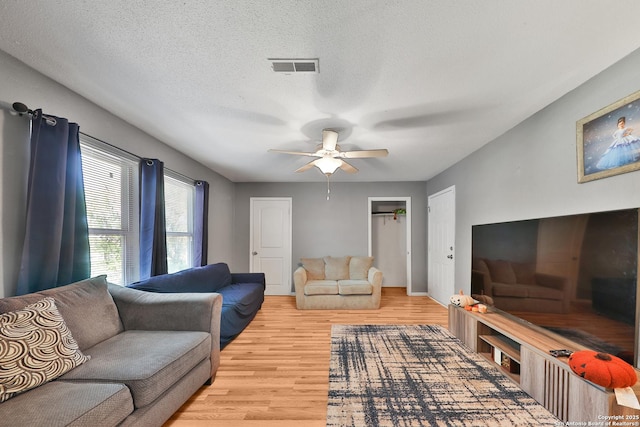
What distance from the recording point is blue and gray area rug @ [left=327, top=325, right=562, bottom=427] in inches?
72.4

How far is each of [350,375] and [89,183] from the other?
9.37ft

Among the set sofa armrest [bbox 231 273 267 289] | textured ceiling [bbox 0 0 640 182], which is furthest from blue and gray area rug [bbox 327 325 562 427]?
textured ceiling [bbox 0 0 640 182]

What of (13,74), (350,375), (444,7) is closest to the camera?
(444,7)

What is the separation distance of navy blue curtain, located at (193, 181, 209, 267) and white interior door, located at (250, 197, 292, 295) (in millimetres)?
1592

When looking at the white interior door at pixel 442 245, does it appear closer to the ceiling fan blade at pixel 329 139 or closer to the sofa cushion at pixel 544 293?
the sofa cushion at pixel 544 293

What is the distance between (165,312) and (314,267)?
3.38 metres

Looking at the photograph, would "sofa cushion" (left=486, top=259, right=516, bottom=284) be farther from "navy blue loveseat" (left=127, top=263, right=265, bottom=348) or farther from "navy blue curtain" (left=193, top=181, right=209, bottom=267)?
"navy blue curtain" (left=193, top=181, right=209, bottom=267)

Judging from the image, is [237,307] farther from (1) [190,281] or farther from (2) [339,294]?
(2) [339,294]

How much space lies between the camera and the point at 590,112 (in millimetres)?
1948

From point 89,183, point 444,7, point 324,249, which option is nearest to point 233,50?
point 444,7

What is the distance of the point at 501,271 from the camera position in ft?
8.57

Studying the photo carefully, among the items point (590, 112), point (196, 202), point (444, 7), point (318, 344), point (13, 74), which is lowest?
point (318, 344)

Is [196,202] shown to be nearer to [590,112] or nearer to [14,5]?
[14,5]

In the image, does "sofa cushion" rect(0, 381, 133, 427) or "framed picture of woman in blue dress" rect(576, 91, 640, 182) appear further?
"framed picture of woman in blue dress" rect(576, 91, 640, 182)
